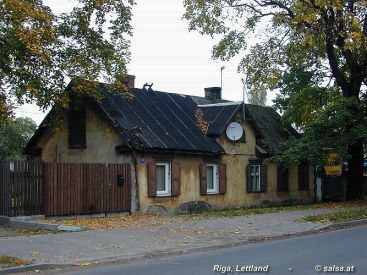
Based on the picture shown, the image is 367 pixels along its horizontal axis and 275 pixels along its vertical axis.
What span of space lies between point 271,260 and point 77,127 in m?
15.9

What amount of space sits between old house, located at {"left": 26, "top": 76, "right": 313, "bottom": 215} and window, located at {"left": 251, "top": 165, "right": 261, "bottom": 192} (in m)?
0.02

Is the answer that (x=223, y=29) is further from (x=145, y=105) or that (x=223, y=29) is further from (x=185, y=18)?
(x=145, y=105)

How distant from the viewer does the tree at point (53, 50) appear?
57.9 ft

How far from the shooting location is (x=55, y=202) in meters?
19.7

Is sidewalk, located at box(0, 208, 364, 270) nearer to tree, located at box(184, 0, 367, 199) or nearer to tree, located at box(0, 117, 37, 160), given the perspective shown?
tree, located at box(184, 0, 367, 199)

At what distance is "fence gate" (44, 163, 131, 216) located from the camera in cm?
1966

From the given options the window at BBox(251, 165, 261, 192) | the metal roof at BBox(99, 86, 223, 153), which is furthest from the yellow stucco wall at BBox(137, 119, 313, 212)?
the metal roof at BBox(99, 86, 223, 153)

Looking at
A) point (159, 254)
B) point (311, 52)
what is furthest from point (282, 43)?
point (159, 254)

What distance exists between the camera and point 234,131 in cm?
2722

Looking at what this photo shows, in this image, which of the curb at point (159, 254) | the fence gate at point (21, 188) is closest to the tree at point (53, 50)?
the fence gate at point (21, 188)

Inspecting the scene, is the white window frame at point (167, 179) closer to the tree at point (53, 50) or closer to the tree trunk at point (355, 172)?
the tree at point (53, 50)

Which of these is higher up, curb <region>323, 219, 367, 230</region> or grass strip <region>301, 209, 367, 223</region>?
grass strip <region>301, 209, 367, 223</region>

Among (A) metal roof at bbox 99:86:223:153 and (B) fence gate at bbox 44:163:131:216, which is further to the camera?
(A) metal roof at bbox 99:86:223:153

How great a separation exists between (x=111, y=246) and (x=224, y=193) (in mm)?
13934
